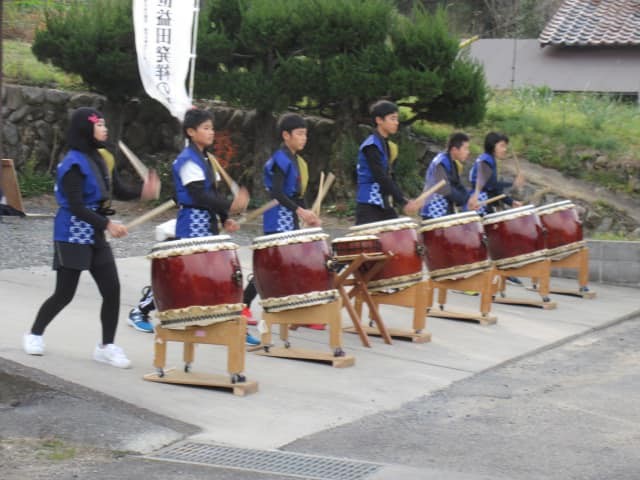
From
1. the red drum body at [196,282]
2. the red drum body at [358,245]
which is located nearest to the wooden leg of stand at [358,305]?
the red drum body at [358,245]

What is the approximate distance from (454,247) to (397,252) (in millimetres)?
1104

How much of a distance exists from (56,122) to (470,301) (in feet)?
28.1

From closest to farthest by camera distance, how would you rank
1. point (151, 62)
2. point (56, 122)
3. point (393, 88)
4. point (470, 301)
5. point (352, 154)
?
point (470, 301) < point (151, 62) < point (393, 88) < point (352, 154) < point (56, 122)

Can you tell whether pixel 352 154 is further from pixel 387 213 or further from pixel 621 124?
pixel 387 213

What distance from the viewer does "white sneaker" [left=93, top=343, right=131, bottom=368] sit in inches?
277

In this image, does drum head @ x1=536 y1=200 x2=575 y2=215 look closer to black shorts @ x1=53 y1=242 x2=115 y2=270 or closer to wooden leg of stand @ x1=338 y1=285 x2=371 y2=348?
wooden leg of stand @ x1=338 y1=285 x2=371 y2=348

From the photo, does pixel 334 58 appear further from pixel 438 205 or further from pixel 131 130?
pixel 438 205

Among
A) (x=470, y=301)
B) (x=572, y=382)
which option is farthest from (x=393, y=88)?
(x=572, y=382)

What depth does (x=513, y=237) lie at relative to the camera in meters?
10.4

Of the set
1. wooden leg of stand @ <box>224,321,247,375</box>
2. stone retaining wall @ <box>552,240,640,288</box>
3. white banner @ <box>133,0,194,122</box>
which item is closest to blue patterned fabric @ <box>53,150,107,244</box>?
wooden leg of stand @ <box>224,321,247,375</box>

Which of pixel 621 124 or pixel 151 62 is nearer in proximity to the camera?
pixel 151 62

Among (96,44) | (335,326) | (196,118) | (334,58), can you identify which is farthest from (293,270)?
(96,44)

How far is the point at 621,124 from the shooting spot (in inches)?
674

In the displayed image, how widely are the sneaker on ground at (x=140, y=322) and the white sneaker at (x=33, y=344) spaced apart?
123cm
